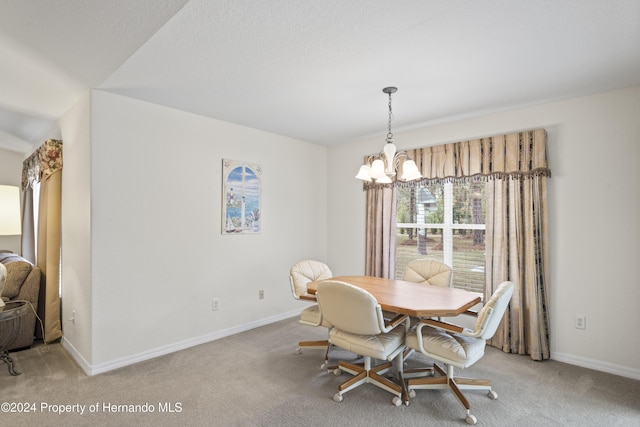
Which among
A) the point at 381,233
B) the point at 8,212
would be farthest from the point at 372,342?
the point at 8,212

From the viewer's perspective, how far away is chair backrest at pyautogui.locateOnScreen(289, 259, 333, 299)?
3.21 metres

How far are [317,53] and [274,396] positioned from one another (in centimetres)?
245

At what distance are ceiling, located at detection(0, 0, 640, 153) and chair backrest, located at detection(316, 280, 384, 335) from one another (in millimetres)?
1600

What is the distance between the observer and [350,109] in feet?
11.0

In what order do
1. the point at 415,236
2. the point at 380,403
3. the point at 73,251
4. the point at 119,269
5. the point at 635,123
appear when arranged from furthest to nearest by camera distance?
the point at 415,236 → the point at 73,251 → the point at 119,269 → the point at 635,123 → the point at 380,403

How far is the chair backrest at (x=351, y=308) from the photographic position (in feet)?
7.20

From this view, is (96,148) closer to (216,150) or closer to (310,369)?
(216,150)

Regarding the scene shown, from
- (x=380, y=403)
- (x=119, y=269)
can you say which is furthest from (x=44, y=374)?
(x=380, y=403)

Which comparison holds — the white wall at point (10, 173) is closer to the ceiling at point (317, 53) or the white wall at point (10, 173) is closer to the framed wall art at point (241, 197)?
the ceiling at point (317, 53)

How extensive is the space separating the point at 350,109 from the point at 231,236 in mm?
1941

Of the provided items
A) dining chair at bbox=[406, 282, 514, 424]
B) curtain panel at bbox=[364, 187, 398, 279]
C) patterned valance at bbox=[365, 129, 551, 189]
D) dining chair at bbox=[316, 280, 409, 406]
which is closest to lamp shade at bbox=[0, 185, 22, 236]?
dining chair at bbox=[316, 280, 409, 406]

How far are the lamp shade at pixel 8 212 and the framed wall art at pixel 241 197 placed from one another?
2524 millimetres

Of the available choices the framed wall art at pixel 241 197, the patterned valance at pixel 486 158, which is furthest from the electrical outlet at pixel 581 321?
the framed wall art at pixel 241 197

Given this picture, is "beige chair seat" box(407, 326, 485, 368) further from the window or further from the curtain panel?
the curtain panel
